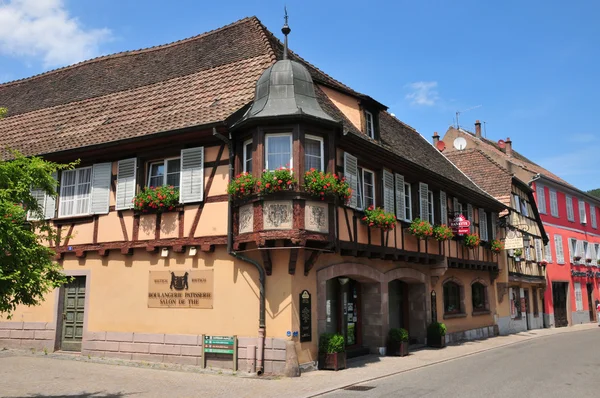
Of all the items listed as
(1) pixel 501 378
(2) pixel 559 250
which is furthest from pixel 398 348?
(2) pixel 559 250

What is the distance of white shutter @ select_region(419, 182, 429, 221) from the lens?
17438 millimetres

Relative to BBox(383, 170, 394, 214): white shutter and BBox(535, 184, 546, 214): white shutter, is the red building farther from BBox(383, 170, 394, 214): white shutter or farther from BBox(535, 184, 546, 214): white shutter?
BBox(383, 170, 394, 214): white shutter

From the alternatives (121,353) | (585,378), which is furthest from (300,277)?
(585,378)

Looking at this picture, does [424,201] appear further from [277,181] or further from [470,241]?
[277,181]

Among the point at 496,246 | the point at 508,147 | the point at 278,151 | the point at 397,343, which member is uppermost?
the point at 508,147

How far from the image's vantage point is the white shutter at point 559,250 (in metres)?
32.2

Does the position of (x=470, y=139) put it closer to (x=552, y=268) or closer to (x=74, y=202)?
(x=552, y=268)

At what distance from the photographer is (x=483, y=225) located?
23.1 m

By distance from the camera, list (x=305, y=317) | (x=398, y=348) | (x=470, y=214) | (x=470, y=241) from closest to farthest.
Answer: (x=305, y=317) < (x=398, y=348) < (x=470, y=241) < (x=470, y=214)

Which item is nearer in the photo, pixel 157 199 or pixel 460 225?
pixel 157 199

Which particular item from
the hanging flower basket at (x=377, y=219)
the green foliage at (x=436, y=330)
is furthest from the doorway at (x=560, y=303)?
the hanging flower basket at (x=377, y=219)

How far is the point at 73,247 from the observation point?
576 inches

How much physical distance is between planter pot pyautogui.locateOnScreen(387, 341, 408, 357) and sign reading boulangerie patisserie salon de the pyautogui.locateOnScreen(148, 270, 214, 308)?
547 centimetres

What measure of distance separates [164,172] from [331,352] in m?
5.96
